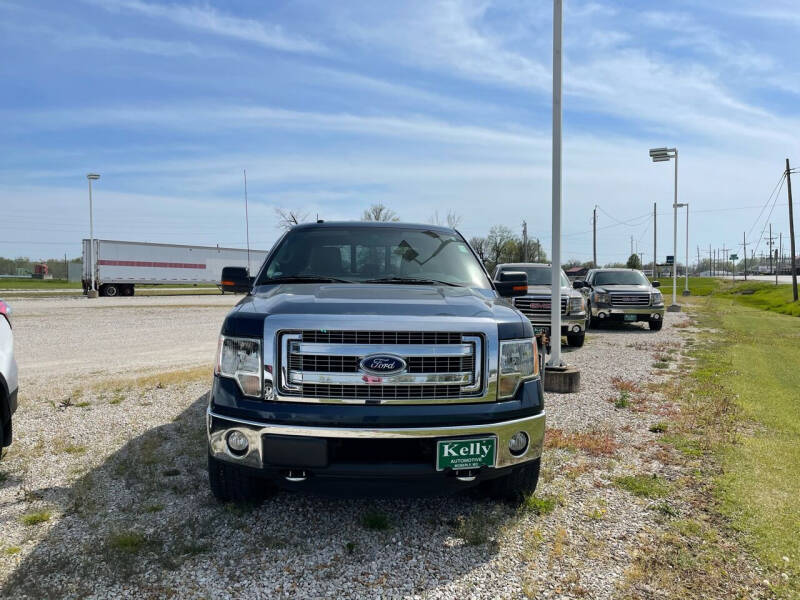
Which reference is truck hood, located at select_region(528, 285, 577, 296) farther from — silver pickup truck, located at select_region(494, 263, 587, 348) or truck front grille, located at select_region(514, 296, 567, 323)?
truck front grille, located at select_region(514, 296, 567, 323)

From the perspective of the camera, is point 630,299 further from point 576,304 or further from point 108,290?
point 108,290

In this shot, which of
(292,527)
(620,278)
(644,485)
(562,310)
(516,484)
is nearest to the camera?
(292,527)

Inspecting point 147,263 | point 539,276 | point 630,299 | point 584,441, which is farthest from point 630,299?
point 147,263

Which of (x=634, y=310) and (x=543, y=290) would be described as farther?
(x=634, y=310)

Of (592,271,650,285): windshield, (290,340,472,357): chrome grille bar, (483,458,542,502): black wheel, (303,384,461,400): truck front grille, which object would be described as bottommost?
(483,458,542,502): black wheel

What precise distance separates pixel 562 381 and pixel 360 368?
16.5 ft

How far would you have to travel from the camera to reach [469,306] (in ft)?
11.0

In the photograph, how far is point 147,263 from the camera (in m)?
38.9

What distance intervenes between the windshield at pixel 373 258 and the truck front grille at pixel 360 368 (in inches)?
48.1

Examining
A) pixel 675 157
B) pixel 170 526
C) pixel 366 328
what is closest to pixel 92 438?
pixel 170 526

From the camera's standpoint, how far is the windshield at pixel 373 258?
434 cm

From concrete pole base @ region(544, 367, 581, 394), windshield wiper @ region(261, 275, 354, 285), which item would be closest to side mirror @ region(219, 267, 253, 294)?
windshield wiper @ region(261, 275, 354, 285)

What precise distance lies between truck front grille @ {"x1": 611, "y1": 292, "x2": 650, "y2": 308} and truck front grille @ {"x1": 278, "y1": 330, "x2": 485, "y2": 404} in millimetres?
14203

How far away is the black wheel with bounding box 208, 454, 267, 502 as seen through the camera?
342 cm
